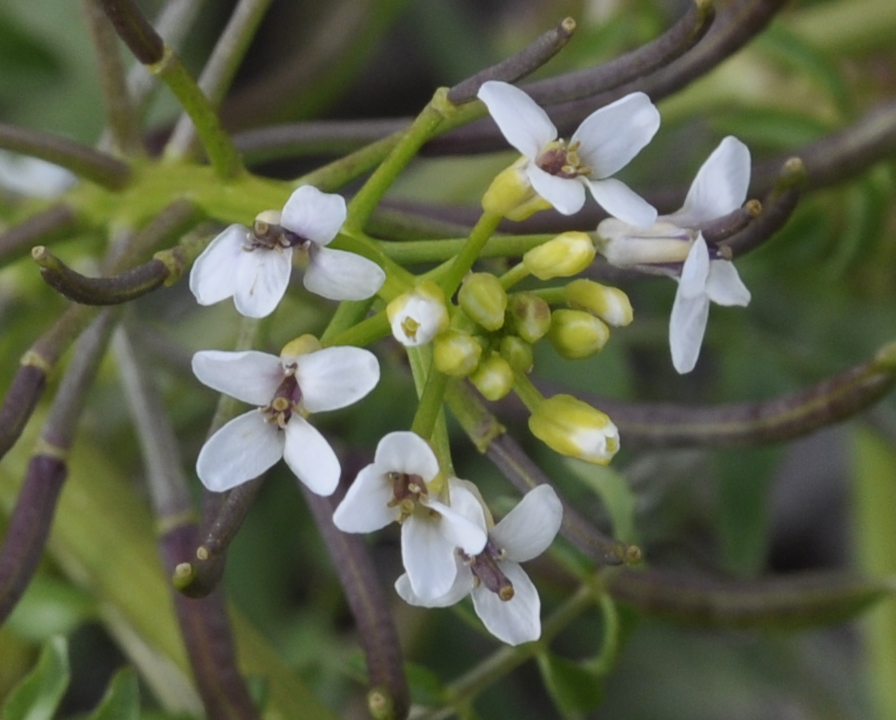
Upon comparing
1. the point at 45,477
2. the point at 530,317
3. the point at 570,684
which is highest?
the point at 530,317

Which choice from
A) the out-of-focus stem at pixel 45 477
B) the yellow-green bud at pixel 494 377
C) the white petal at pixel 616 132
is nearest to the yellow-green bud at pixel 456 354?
the yellow-green bud at pixel 494 377

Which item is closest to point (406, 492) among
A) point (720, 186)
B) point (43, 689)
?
point (720, 186)

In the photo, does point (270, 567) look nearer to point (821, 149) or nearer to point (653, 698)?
point (653, 698)

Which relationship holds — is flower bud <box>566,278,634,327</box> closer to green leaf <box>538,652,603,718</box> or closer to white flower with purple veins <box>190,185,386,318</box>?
white flower with purple veins <box>190,185,386,318</box>

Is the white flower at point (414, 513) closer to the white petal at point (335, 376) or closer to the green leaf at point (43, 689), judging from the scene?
the white petal at point (335, 376)

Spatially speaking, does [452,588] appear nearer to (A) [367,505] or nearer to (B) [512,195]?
(A) [367,505]
